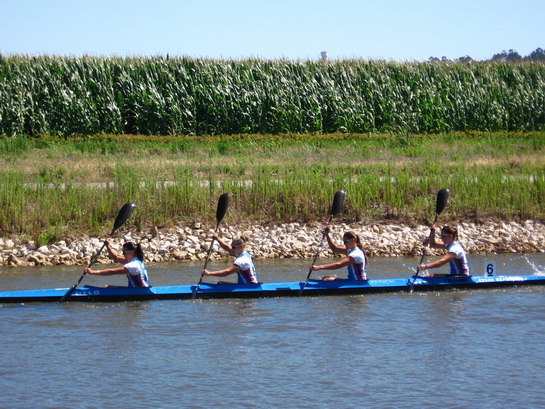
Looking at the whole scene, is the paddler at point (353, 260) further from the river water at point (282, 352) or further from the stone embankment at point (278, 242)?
the stone embankment at point (278, 242)

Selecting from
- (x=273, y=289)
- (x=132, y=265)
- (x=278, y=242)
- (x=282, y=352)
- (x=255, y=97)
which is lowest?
(x=282, y=352)

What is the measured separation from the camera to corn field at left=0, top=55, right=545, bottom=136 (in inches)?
1166

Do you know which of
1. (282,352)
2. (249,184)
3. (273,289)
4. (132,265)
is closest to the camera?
(282,352)

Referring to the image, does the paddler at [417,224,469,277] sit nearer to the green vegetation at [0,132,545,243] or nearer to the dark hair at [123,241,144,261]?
the dark hair at [123,241,144,261]

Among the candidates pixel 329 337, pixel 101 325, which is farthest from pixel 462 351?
pixel 101 325

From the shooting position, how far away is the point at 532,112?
111 ft

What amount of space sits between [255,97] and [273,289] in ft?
56.9

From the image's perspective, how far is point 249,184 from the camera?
64.7 ft

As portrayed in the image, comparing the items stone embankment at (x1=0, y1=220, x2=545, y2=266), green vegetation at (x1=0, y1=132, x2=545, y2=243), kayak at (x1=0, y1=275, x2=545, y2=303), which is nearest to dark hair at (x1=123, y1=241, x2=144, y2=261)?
kayak at (x1=0, y1=275, x2=545, y2=303)

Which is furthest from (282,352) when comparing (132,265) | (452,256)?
(452,256)

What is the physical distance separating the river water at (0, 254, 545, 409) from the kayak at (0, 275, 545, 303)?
13cm

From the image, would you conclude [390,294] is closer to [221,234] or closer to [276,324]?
[276,324]

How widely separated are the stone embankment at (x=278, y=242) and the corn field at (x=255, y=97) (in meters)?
12.3

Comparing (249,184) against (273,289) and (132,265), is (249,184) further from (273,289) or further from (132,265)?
(132,265)
